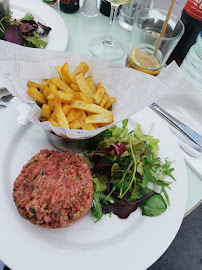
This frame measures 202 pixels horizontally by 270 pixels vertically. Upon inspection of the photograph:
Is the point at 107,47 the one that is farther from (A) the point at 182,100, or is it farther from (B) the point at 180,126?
(B) the point at 180,126

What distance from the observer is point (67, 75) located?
116 cm

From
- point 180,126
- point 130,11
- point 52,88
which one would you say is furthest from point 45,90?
point 130,11

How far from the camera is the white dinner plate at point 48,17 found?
1.63m

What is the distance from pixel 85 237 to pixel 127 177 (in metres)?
0.32

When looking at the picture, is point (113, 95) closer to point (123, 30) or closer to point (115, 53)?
point (115, 53)

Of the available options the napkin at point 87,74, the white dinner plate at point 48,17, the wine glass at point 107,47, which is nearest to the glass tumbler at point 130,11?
the wine glass at point 107,47

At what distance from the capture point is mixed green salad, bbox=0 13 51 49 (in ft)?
5.08

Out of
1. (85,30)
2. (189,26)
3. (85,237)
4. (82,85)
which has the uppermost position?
(189,26)

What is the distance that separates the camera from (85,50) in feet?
5.81

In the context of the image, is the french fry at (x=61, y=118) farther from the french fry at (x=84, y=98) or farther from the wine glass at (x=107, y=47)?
the wine glass at (x=107, y=47)

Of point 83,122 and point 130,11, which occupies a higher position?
point 130,11

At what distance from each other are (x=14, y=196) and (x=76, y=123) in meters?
0.39

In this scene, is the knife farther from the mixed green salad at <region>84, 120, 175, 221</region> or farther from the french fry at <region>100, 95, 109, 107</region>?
the french fry at <region>100, 95, 109, 107</region>

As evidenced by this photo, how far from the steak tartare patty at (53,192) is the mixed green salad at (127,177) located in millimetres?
110
